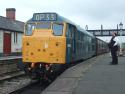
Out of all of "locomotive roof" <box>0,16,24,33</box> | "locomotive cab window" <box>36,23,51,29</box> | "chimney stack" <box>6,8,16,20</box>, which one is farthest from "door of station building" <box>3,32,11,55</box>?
"locomotive cab window" <box>36,23,51,29</box>

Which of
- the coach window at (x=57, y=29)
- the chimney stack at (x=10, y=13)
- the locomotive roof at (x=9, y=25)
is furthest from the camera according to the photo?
the chimney stack at (x=10, y=13)

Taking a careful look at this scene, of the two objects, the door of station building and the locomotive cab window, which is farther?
the door of station building

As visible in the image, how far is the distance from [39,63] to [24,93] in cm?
205

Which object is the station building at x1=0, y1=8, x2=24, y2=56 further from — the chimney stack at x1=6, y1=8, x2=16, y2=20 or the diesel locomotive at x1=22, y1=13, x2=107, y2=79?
the diesel locomotive at x1=22, y1=13, x2=107, y2=79

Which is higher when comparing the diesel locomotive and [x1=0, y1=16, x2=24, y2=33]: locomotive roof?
[x1=0, y1=16, x2=24, y2=33]: locomotive roof

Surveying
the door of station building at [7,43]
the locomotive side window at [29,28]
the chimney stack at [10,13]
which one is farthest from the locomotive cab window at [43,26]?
the chimney stack at [10,13]

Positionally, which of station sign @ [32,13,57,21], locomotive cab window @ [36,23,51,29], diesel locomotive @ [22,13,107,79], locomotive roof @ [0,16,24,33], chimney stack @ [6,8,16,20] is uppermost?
chimney stack @ [6,8,16,20]

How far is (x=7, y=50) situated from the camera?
44438mm

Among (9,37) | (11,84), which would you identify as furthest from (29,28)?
(9,37)

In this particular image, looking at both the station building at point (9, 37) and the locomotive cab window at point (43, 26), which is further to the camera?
the station building at point (9, 37)

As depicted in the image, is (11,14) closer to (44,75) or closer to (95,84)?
(44,75)

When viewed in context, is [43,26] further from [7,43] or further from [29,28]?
[7,43]

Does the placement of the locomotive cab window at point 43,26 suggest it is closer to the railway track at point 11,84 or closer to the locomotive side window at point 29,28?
the locomotive side window at point 29,28

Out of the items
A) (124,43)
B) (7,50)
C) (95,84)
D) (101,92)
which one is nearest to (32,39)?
(95,84)
